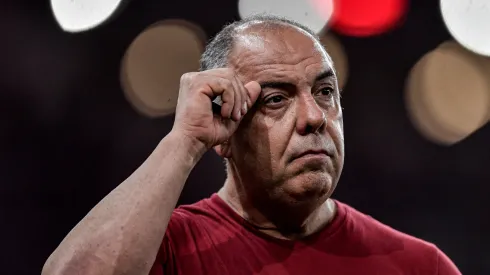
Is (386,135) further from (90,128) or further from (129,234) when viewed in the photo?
(129,234)

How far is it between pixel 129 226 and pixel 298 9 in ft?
7.77

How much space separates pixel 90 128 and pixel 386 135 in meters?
1.49

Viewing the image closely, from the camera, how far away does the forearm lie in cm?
108

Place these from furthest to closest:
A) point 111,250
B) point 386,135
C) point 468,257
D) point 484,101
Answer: point 484,101 → point 386,135 → point 468,257 → point 111,250

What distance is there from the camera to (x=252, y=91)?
1270 millimetres

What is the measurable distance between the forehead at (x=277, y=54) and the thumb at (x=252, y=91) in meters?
0.03

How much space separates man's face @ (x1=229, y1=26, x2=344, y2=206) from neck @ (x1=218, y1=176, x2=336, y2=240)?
3 cm

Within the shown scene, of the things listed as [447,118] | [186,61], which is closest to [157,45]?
[186,61]

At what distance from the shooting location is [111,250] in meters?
1.08

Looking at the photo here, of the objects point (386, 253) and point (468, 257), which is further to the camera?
point (468, 257)

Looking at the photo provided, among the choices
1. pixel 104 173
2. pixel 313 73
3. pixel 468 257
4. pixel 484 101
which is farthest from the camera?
pixel 484 101

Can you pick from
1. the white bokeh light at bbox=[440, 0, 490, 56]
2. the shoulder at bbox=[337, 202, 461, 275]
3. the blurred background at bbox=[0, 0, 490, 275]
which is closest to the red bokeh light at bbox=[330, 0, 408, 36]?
the blurred background at bbox=[0, 0, 490, 275]

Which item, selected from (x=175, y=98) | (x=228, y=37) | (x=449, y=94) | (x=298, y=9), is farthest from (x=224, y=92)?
(x=449, y=94)

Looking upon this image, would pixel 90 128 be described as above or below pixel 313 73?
below
